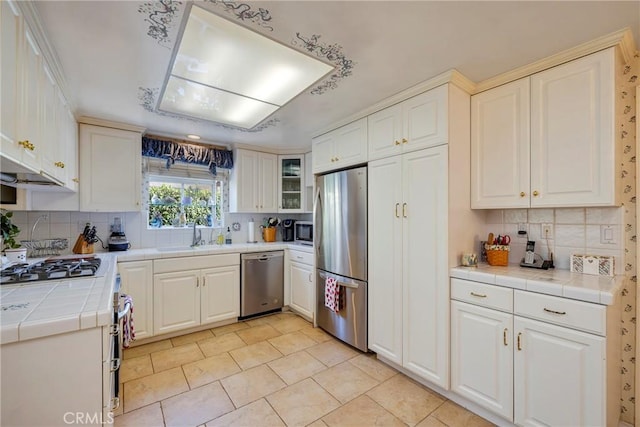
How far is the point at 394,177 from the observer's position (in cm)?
229

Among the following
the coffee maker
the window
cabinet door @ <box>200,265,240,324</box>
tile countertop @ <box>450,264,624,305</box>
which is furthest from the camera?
the coffee maker

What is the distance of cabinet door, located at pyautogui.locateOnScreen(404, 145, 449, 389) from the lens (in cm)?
195

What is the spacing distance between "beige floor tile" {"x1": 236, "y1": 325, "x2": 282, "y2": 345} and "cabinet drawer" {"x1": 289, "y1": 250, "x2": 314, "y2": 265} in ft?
2.71

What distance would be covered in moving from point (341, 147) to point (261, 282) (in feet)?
6.17

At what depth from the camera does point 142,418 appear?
1.78 metres

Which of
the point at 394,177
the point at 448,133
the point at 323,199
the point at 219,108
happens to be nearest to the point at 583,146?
the point at 448,133

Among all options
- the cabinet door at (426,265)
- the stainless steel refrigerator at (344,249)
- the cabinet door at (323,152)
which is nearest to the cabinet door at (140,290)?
the stainless steel refrigerator at (344,249)

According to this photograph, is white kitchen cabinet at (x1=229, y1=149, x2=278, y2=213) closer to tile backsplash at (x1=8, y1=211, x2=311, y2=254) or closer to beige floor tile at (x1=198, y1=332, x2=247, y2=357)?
tile backsplash at (x1=8, y1=211, x2=311, y2=254)

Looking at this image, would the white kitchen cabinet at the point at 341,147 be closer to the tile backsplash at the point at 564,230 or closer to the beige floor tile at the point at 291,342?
the tile backsplash at the point at 564,230

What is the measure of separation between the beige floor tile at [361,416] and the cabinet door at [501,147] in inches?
61.7

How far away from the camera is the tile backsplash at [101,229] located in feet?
8.74

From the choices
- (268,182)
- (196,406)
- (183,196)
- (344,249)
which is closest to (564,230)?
(344,249)

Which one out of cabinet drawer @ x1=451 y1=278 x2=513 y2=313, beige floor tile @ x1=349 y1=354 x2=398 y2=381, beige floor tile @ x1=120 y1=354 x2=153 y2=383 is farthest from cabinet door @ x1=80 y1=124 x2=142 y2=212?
cabinet drawer @ x1=451 y1=278 x2=513 y2=313

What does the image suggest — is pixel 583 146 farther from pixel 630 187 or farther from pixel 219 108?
pixel 219 108
